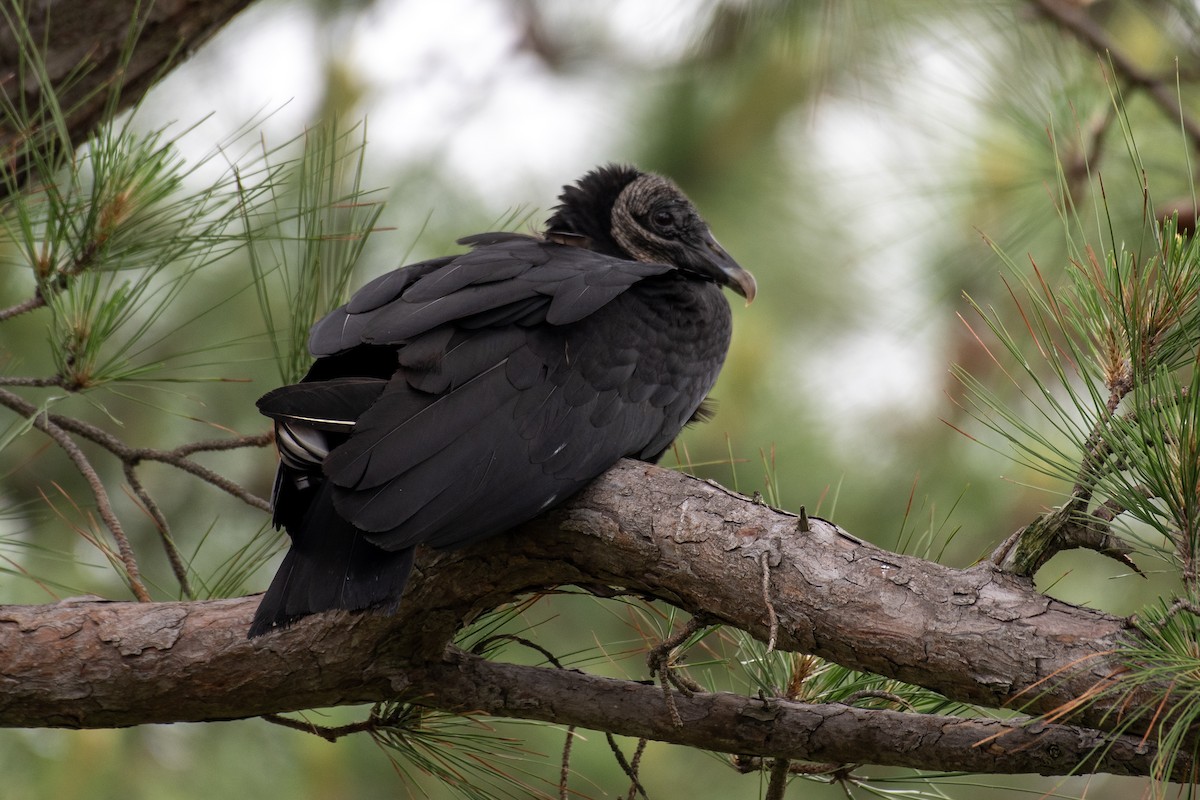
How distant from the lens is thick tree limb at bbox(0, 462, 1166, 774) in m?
1.72

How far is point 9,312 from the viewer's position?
216 centimetres

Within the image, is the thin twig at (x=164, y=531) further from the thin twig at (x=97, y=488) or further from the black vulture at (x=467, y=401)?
the black vulture at (x=467, y=401)

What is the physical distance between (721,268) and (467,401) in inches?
51.8

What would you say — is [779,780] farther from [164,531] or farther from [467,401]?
[164,531]

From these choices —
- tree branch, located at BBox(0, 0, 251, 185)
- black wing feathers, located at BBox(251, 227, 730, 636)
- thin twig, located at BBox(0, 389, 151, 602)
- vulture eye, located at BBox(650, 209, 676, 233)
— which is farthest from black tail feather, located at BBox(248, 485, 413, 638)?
vulture eye, located at BBox(650, 209, 676, 233)

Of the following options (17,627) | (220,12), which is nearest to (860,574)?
(17,627)

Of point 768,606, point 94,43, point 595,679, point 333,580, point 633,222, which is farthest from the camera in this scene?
point 633,222

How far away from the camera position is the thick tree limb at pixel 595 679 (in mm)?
1718

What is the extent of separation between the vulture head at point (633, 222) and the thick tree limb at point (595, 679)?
130 centimetres

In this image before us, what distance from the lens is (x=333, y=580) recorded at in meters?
1.94

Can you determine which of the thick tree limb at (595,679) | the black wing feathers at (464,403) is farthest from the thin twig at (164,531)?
the black wing feathers at (464,403)

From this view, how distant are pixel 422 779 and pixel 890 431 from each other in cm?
270

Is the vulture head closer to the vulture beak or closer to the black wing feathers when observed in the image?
the vulture beak

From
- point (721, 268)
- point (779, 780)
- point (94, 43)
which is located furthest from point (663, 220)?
point (779, 780)
